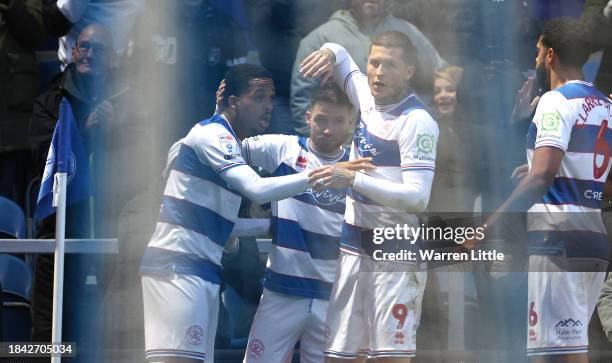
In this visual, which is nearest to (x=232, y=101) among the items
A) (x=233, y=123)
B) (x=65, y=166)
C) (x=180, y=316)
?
(x=233, y=123)

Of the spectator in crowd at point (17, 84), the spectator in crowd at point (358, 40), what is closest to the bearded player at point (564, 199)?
the spectator in crowd at point (358, 40)

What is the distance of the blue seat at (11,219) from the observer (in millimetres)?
6145

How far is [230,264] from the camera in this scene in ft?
18.9

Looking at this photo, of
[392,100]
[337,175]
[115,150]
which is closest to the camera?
[337,175]

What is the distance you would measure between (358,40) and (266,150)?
0.61 meters

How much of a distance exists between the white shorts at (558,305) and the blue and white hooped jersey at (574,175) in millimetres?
81

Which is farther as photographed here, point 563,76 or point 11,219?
point 11,219

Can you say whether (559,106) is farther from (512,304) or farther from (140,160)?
(140,160)

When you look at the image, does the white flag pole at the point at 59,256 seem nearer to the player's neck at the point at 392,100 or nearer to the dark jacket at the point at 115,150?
the dark jacket at the point at 115,150

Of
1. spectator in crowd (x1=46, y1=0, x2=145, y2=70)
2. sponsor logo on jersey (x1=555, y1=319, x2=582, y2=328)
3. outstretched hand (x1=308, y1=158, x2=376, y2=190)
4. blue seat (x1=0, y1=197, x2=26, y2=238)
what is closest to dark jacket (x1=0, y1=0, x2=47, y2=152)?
spectator in crowd (x1=46, y1=0, x2=145, y2=70)

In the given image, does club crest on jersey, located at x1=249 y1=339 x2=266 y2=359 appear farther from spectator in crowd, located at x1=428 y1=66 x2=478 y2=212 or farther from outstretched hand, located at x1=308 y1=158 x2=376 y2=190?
spectator in crowd, located at x1=428 y1=66 x2=478 y2=212

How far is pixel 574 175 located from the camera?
5652mm

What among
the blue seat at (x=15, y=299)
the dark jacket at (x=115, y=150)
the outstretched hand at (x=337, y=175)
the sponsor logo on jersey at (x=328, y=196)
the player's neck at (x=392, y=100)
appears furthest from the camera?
the blue seat at (x=15, y=299)

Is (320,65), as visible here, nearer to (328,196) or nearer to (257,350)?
(328,196)
